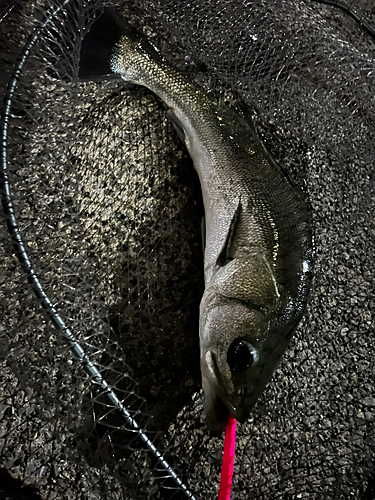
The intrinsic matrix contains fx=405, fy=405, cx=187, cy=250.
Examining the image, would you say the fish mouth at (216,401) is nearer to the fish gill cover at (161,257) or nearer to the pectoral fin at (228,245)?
the fish gill cover at (161,257)

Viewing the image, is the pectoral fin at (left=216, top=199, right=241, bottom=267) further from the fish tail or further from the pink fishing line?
the fish tail

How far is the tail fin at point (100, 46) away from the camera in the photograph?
5.44 ft

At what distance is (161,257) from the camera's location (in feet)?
5.61

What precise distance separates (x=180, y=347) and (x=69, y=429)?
50 centimetres

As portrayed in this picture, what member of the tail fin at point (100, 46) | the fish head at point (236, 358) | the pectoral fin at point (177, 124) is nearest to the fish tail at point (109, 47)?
the tail fin at point (100, 46)

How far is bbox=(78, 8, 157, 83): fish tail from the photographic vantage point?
166cm

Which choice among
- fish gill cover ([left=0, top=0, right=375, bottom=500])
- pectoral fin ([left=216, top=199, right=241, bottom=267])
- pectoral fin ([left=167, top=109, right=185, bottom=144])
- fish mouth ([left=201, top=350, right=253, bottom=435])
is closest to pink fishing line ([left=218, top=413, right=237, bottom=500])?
fish mouth ([left=201, top=350, right=253, bottom=435])

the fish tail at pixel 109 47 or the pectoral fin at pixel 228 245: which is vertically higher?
the fish tail at pixel 109 47

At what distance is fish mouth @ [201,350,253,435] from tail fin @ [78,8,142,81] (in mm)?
1214

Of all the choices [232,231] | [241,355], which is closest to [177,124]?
[232,231]

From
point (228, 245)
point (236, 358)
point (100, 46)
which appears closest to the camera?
point (236, 358)

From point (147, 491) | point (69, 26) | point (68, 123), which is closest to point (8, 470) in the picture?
point (147, 491)

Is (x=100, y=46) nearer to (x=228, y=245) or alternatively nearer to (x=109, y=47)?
(x=109, y=47)

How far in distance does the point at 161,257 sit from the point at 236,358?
57 centimetres
